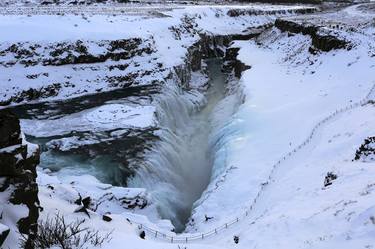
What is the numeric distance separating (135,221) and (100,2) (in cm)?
6542

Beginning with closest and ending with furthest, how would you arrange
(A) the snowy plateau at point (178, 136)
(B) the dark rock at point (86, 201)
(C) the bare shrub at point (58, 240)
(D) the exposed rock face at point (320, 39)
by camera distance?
(C) the bare shrub at point (58, 240) → (A) the snowy plateau at point (178, 136) → (B) the dark rock at point (86, 201) → (D) the exposed rock face at point (320, 39)

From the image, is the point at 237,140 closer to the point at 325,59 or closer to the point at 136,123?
the point at 136,123

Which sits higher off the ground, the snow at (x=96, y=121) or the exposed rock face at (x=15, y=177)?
the exposed rock face at (x=15, y=177)

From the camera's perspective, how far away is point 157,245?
1587 centimetres

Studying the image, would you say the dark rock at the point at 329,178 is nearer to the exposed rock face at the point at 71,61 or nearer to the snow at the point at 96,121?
the snow at the point at 96,121

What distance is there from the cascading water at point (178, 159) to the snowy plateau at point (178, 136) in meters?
0.13

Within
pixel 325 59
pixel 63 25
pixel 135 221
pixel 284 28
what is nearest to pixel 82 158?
pixel 135 221

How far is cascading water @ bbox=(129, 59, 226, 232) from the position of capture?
2659 centimetres

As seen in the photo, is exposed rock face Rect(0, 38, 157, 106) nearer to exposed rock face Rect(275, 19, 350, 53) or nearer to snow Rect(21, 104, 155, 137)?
snow Rect(21, 104, 155, 137)

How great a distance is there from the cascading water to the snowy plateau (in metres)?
0.13

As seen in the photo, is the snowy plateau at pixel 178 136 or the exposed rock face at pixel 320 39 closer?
the snowy plateau at pixel 178 136

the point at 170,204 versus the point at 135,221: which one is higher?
the point at 135,221

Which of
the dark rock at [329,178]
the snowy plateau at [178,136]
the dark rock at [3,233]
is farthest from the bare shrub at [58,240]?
the dark rock at [329,178]

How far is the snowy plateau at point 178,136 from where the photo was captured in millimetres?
15805
